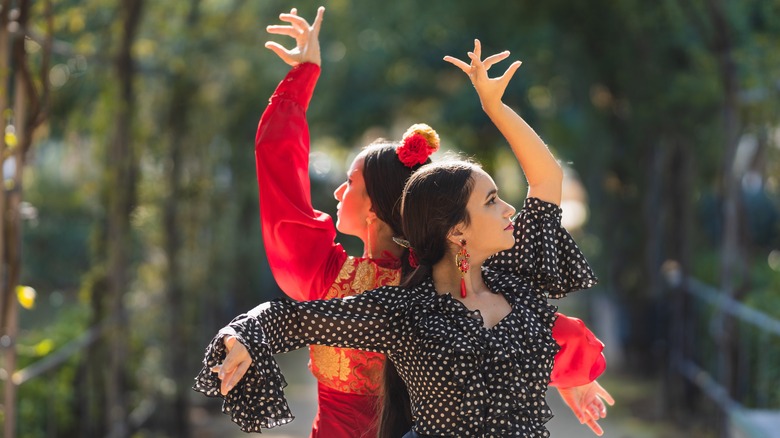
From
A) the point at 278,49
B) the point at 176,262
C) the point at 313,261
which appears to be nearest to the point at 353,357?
the point at 313,261

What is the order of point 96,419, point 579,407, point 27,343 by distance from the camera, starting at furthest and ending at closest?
point 96,419 → point 27,343 → point 579,407

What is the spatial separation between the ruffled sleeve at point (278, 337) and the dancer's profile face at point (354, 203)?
1.57ft

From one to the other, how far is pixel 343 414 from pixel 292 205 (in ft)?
1.82

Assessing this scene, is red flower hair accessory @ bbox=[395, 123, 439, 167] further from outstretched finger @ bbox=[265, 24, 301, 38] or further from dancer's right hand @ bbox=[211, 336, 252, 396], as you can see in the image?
dancer's right hand @ bbox=[211, 336, 252, 396]

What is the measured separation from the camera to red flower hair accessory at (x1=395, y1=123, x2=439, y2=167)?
118 inches

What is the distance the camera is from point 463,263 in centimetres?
269

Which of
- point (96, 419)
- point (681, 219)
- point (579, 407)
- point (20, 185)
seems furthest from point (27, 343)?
point (681, 219)

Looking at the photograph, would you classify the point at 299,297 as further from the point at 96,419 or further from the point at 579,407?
the point at 96,419

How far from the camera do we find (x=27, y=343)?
5.99m

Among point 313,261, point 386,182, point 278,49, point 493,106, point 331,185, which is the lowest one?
point 331,185

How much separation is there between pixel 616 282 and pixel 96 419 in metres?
5.73

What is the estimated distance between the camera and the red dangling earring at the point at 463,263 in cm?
269

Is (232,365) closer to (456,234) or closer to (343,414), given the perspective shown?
(456,234)

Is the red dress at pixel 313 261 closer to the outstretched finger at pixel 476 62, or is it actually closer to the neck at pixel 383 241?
the neck at pixel 383 241
